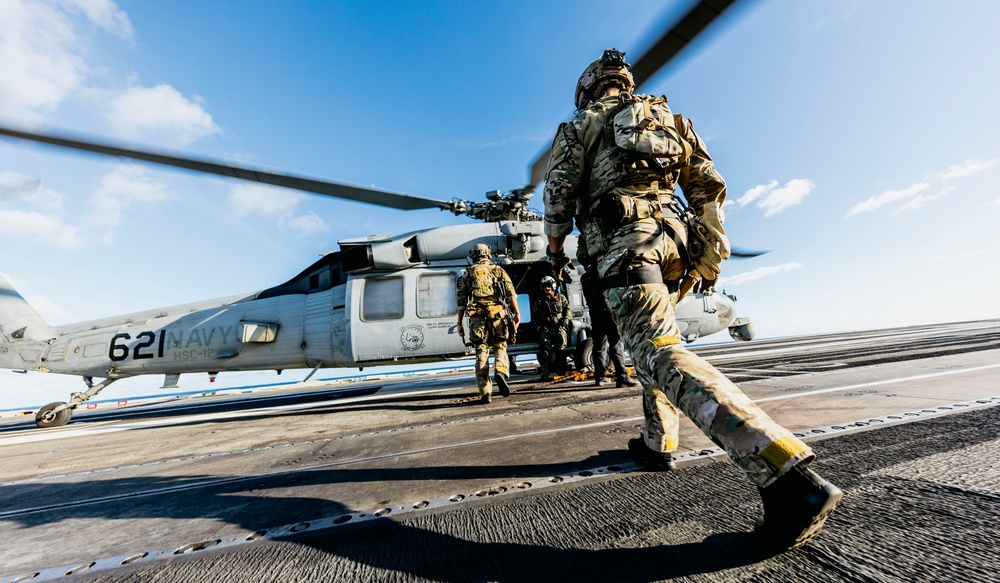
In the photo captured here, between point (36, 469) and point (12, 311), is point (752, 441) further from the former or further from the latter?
point (12, 311)

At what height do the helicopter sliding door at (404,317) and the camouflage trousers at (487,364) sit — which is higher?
the helicopter sliding door at (404,317)

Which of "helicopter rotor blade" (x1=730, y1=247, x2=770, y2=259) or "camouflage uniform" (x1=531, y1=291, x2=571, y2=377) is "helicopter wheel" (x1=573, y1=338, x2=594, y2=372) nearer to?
"camouflage uniform" (x1=531, y1=291, x2=571, y2=377)

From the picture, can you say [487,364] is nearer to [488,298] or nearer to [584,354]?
[488,298]

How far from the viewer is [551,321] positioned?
675 cm

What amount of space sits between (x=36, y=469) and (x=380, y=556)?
357 cm

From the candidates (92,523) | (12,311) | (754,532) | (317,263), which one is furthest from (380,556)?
(12,311)

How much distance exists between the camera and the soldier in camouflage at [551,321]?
22.0ft

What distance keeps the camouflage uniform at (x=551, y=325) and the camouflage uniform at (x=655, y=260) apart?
4.66 meters

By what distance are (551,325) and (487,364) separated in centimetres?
248

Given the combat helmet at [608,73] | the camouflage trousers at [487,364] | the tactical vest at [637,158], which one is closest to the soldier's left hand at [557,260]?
the tactical vest at [637,158]

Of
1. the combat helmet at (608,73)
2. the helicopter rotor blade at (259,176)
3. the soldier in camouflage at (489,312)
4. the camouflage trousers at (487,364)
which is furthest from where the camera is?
the soldier in camouflage at (489,312)

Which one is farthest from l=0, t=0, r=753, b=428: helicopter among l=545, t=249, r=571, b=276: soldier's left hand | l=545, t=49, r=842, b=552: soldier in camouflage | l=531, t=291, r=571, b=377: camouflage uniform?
l=545, t=49, r=842, b=552: soldier in camouflage

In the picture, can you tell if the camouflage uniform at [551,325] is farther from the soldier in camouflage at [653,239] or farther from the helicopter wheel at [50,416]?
the helicopter wheel at [50,416]

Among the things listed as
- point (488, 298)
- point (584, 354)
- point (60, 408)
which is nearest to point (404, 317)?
point (488, 298)
